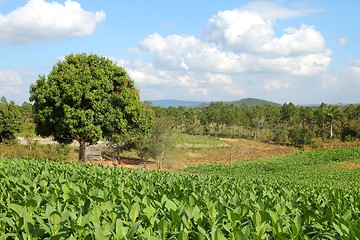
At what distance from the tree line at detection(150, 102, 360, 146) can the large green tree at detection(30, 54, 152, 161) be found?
48725mm

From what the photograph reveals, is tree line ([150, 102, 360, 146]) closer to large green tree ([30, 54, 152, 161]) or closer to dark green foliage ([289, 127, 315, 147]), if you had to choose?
dark green foliage ([289, 127, 315, 147])

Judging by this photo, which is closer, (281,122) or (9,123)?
(9,123)

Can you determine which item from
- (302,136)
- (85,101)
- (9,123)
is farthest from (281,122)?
(85,101)

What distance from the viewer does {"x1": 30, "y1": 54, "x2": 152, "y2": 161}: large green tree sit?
21.5 metres

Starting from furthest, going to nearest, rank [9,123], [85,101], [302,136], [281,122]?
[281,122], [302,136], [9,123], [85,101]

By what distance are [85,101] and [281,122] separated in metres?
80.8

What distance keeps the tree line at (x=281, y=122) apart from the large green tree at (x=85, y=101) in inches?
1918

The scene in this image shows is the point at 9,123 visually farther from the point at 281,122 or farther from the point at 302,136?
the point at 281,122

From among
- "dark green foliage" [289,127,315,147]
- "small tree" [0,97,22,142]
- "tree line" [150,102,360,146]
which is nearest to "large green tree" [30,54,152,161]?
"small tree" [0,97,22,142]

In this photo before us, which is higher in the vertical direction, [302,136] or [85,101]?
[85,101]

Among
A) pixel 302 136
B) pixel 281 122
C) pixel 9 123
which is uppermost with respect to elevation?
pixel 281 122

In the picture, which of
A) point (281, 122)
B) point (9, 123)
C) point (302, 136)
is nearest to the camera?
point (9, 123)

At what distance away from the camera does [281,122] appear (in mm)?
96250

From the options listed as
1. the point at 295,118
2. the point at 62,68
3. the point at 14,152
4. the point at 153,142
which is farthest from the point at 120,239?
the point at 295,118
